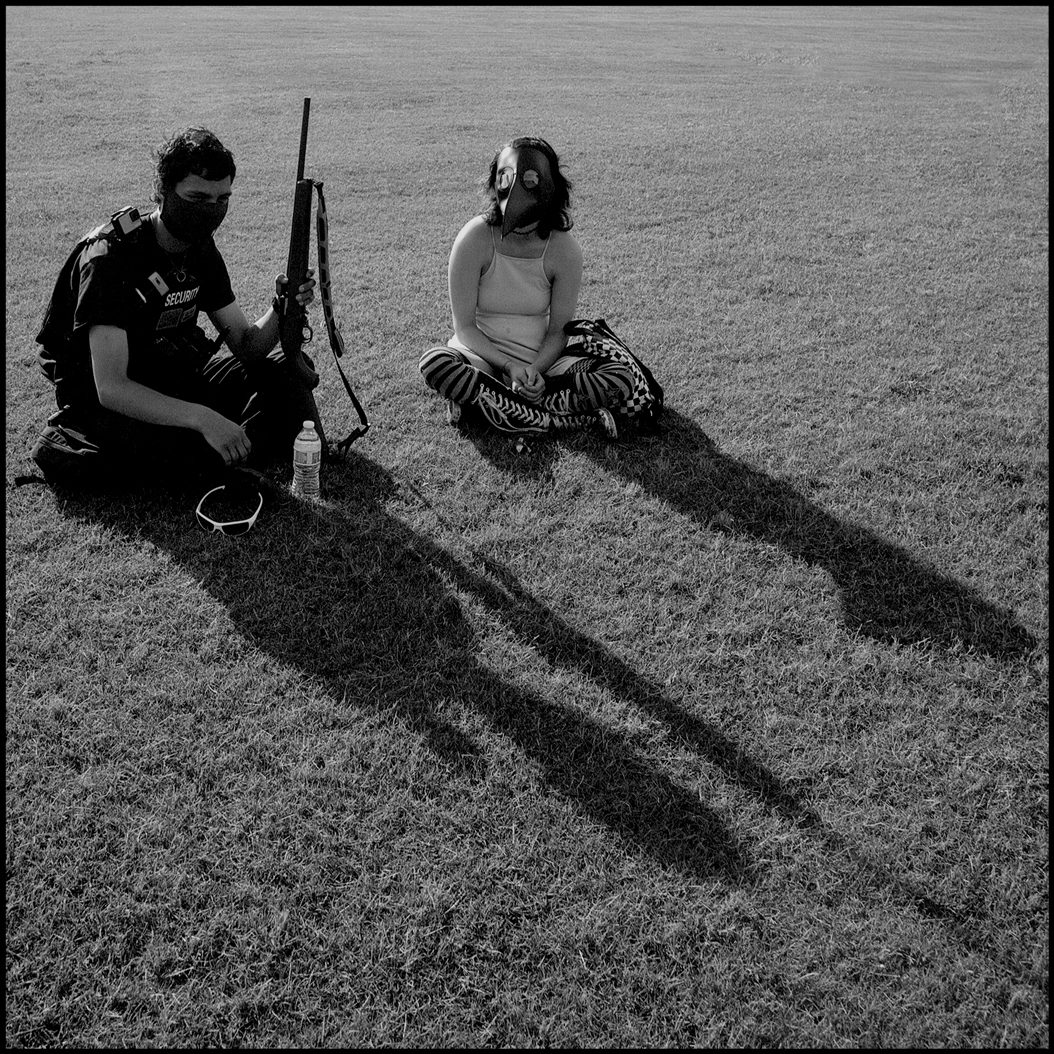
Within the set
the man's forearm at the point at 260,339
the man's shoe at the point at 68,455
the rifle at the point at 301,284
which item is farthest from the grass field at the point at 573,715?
the man's forearm at the point at 260,339

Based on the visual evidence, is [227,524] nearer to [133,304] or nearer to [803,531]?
[133,304]

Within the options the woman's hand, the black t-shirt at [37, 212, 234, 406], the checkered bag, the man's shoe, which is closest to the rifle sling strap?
the black t-shirt at [37, 212, 234, 406]

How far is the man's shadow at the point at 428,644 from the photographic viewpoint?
2887mm

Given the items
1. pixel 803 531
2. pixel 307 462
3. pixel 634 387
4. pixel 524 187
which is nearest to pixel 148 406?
pixel 307 462

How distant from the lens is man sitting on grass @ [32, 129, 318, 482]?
388 cm

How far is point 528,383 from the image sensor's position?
510 cm

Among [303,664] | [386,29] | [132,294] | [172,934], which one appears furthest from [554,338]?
[386,29]

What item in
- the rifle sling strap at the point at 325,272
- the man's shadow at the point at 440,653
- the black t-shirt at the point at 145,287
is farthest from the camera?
the rifle sling strap at the point at 325,272

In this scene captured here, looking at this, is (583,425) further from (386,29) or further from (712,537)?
(386,29)

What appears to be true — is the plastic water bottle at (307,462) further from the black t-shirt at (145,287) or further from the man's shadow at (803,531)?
the man's shadow at (803,531)

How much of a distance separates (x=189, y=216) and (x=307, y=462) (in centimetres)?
119

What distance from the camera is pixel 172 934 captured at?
96.3 inches

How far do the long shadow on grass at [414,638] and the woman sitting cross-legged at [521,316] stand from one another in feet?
2.85

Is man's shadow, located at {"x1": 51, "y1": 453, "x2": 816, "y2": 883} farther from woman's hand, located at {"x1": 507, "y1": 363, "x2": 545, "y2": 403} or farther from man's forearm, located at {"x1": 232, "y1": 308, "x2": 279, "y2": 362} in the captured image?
woman's hand, located at {"x1": 507, "y1": 363, "x2": 545, "y2": 403}
